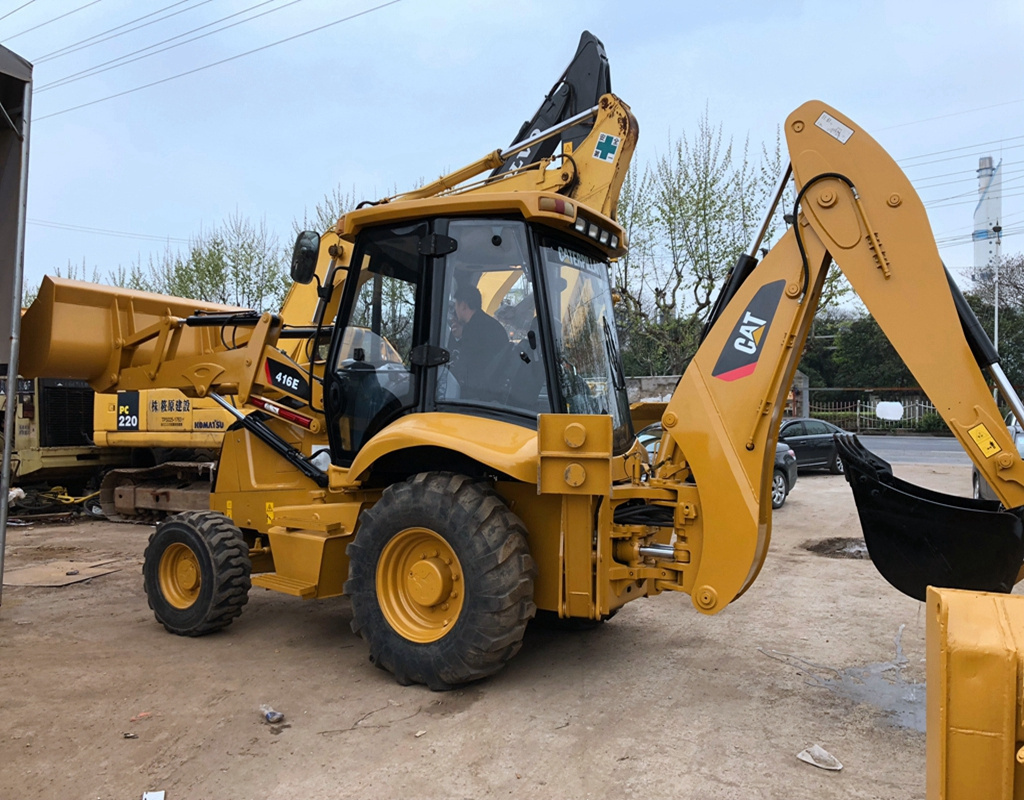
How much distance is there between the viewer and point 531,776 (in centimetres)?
342

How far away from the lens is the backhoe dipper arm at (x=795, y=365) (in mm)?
3557

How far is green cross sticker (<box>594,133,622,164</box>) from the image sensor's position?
18.4ft

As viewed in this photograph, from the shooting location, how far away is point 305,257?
516cm

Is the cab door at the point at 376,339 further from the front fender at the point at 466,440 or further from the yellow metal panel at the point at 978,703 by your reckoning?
the yellow metal panel at the point at 978,703

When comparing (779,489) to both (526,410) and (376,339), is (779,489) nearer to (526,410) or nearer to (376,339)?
(526,410)

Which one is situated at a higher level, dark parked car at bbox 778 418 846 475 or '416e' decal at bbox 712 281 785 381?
'416e' decal at bbox 712 281 785 381

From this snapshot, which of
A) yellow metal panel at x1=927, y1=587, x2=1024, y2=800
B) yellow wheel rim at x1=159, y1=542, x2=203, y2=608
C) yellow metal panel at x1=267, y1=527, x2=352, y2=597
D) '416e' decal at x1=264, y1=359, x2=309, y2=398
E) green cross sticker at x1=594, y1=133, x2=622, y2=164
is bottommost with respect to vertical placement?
yellow wheel rim at x1=159, y1=542, x2=203, y2=608

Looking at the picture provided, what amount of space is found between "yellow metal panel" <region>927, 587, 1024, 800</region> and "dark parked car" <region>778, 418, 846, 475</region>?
15347 millimetres

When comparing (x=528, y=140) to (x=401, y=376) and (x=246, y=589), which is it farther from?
(x=246, y=589)

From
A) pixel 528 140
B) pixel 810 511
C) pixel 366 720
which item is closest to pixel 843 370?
pixel 810 511

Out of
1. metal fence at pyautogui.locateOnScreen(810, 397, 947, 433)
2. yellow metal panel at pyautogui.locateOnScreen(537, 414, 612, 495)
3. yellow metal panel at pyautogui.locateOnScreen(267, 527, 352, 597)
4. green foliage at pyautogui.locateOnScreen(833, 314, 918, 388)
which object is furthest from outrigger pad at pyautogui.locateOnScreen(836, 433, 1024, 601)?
green foliage at pyautogui.locateOnScreen(833, 314, 918, 388)

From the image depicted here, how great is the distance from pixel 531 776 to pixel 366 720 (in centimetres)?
101

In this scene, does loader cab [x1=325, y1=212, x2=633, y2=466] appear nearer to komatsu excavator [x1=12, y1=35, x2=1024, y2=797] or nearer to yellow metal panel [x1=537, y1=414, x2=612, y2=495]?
komatsu excavator [x1=12, y1=35, x2=1024, y2=797]

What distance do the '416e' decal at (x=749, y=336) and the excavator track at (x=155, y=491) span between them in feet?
26.1
